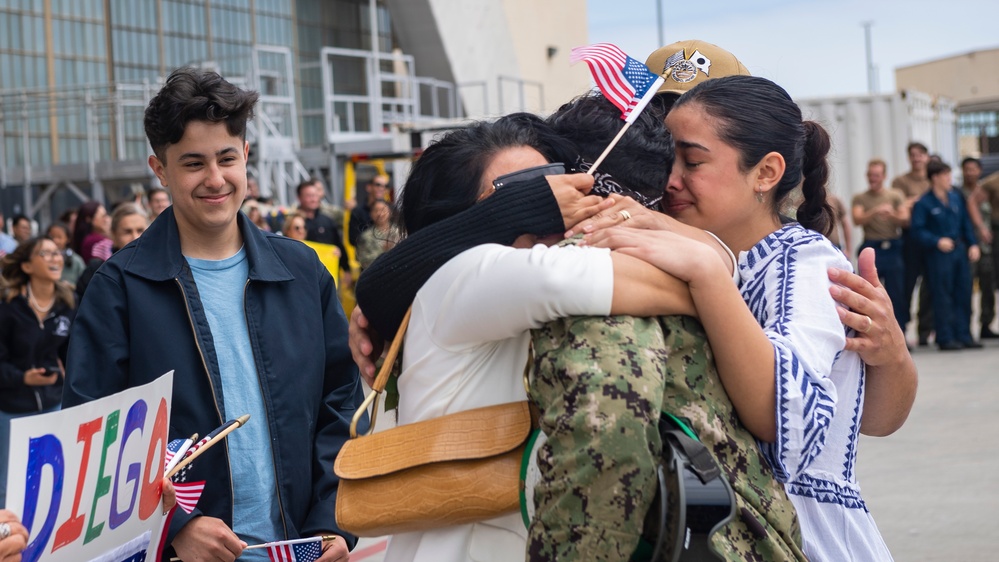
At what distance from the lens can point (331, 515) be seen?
2666 millimetres

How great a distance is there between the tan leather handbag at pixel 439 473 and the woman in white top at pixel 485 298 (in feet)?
0.15

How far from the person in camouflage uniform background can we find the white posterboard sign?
0.82m

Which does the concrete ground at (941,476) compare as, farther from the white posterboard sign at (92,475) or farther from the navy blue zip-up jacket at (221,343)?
the white posterboard sign at (92,475)

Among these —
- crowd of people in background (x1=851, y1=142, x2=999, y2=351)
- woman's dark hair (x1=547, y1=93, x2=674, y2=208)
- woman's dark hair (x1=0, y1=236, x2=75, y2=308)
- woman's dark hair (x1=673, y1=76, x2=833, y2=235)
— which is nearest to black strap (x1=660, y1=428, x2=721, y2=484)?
woman's dark hair (x1=547, y1=93, x2=674, y2=208)

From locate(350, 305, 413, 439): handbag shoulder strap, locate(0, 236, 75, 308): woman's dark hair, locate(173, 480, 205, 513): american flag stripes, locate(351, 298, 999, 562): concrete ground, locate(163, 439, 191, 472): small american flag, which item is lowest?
locate(351, 298, 999, 562): concrete ground

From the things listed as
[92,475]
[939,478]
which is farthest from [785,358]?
[939,478]

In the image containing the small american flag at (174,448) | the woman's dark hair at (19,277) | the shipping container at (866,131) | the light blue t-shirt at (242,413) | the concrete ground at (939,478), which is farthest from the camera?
the shipping container at (866,131)

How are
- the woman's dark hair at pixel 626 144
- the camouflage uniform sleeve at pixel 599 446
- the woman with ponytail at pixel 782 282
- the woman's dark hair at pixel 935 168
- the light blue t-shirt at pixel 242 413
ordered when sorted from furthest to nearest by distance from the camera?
the woman's dark hair at pixel 935 168 < the light blue t-shirt at pixel 242 413 < the woman's dark hair at pixel 626 144 < the woman with ponytail at pixel 782 282 < the camouflage uniform sleeve at pixel 599 446

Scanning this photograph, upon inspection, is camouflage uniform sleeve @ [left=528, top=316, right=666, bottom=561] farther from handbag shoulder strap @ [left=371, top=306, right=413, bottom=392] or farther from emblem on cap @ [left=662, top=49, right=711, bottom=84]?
emblem on cap @ [left=662, top=49, right=711, bottom=84]

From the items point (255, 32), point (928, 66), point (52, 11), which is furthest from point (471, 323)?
point (928, 66)

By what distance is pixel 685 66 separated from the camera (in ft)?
8.00

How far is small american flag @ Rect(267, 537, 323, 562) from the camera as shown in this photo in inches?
98.5

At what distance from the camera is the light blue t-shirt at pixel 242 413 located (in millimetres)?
2590

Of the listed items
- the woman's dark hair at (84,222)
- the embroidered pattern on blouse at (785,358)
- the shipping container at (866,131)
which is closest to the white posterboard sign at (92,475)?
the embroidered pattern on blouse at (785,358)
